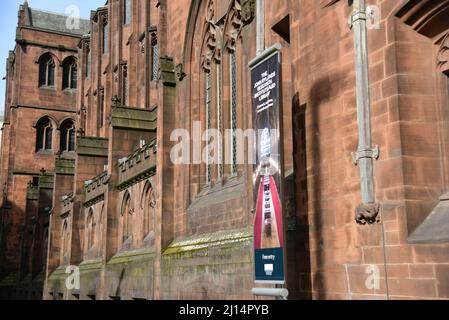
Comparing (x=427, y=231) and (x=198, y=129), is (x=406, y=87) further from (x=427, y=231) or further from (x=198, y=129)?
(x=198, y=129)

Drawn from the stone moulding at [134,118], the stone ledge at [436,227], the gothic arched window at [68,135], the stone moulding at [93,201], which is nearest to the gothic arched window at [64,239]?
the stone moulding at [93,201]

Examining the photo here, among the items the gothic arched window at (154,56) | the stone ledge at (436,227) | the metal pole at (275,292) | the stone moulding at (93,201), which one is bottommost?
the metal pole at (275,292)

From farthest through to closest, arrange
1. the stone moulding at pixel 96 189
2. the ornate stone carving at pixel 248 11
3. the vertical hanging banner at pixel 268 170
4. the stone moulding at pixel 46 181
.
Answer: the stone moulding at pixel 46 181, the stone moulding at pixel 96 189, the ornate stone carving at pixel 248 11, the vertical hanging banner at pixel 268 170

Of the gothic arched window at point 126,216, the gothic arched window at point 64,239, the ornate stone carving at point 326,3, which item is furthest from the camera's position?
the gothic arched window at point 64,239

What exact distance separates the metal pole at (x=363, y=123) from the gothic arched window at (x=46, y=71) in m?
44.5

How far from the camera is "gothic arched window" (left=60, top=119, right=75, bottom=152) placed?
1936 inches

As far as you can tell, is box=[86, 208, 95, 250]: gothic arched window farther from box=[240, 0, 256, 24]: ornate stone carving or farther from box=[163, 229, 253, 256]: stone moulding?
box=[240, 0, 256, 24]: ornate stone carving

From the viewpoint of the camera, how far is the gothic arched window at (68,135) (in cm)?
4917

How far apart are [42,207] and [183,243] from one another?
86.7ft

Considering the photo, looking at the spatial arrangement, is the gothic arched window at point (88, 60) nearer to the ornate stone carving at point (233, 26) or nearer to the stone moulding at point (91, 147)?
the stone moulding at point (91, 147)

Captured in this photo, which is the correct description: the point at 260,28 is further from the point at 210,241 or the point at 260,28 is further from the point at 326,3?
the point at 210,241

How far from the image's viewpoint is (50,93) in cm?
4984

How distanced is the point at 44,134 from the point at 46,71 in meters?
5.29
